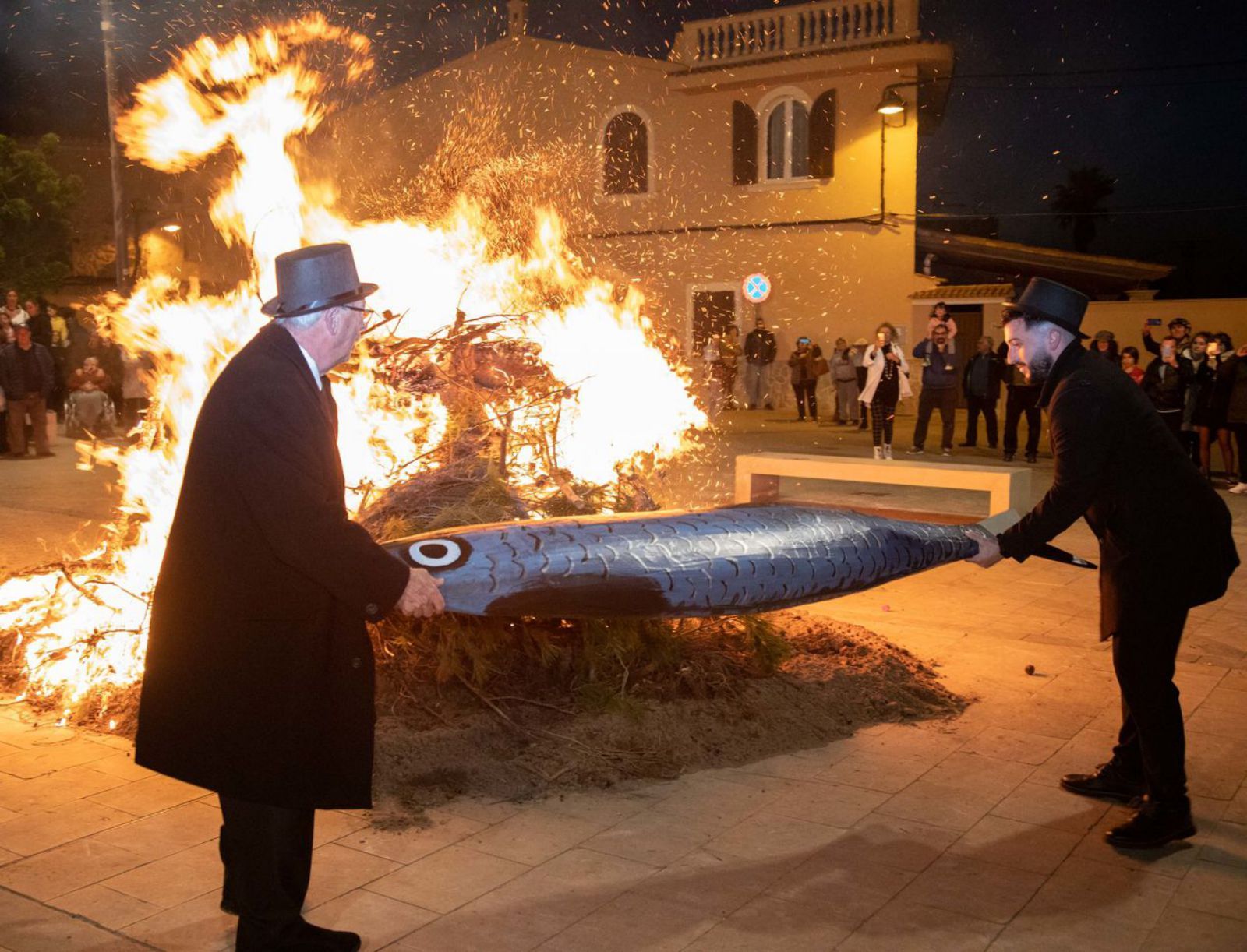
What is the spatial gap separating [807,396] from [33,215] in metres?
23.2

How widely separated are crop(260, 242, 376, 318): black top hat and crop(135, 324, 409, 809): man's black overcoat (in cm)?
16

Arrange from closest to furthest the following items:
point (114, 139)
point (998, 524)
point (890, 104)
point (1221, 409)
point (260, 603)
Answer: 1. point (260, 603)
2. point (998, 524)
3. point (1221, 409)
4. point (114, 139)
5. point (890, 104)

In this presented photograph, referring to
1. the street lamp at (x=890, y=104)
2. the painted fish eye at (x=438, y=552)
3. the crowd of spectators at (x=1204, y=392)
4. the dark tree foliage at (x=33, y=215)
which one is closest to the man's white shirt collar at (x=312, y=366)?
the painted fish eye at (x=438, y=552)

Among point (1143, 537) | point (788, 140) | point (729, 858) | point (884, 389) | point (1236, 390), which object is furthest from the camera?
point (788, 140)

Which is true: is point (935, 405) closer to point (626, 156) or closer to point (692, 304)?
point (692, 304)

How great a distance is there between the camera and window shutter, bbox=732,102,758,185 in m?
25.8

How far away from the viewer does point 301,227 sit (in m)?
7.45

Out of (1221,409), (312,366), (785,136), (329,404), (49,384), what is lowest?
(1221,409)

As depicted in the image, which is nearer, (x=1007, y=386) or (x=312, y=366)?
(x=312, y=366)

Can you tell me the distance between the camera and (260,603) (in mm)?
3115

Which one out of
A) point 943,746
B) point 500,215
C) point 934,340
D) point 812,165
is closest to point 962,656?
point 943,746

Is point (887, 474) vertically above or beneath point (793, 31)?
beneath

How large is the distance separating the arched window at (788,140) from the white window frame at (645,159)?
279 centimetres

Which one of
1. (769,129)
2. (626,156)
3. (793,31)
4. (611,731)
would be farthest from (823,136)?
(611,731)
